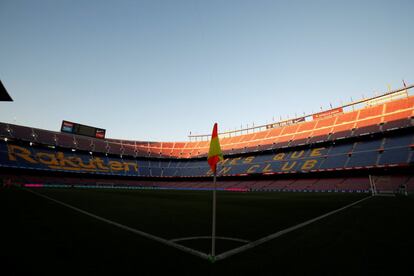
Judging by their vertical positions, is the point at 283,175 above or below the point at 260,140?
below

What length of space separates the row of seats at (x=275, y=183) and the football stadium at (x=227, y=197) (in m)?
0.32

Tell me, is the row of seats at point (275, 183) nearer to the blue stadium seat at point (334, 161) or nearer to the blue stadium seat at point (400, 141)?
the blue stadium seat at point (334, 161)

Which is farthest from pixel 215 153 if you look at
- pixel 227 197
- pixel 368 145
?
pixel 368 145

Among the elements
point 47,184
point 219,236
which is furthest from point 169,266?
point 47,184

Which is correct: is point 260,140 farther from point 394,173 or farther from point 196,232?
point 196,232

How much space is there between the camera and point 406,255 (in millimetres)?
4020

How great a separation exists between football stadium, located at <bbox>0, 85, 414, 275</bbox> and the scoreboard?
1.06 feet

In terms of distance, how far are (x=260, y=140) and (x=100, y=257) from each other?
204ft

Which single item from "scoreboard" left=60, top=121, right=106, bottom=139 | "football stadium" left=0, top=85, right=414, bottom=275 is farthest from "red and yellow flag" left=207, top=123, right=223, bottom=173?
"scoreboard" left=60, top=121, right=106, bottom=139

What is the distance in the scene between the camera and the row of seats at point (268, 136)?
44125 millimetres

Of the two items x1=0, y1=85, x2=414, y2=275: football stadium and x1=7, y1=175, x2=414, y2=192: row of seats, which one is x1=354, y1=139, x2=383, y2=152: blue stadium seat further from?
x1=7, y1=175, x2=414, y2=192: row of seats

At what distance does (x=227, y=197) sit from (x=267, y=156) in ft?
118

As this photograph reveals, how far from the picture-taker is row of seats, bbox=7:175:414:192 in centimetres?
3328

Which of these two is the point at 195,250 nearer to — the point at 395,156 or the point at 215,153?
the point at 215,153
